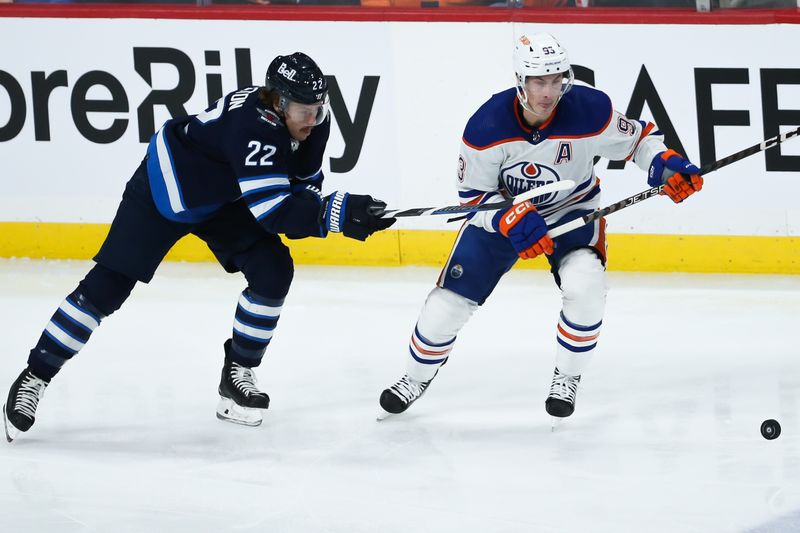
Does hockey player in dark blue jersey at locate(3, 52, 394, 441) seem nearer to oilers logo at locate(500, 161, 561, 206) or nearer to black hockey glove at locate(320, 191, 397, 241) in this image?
black hockey glove at locate(320, 191, 397, 241)

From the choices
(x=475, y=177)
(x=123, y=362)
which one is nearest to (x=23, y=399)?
(x=123, y=362)

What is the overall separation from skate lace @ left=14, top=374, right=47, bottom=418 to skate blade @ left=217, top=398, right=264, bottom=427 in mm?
497

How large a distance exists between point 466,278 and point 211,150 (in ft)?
2.50

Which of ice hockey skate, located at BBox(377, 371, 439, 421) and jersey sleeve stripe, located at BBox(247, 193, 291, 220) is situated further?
ice hockey skate, located at BBox(377, 371, 439, 421)

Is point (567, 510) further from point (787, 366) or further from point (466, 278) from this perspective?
point (787, 366)

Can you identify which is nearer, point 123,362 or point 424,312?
point 424,312

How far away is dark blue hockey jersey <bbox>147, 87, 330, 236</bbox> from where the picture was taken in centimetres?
330

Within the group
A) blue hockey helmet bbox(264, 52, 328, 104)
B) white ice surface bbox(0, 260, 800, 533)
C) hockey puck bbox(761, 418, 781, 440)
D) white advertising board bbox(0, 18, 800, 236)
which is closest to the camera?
white ice surface bbox(0, 260, 800, 533)

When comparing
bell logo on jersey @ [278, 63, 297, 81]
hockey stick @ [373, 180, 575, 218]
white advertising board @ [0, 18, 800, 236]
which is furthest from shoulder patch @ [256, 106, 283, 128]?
white advertising board @ [0, 18, 800, 236]

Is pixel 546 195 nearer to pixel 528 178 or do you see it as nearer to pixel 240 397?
pixel 528 178

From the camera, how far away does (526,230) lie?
3348mm

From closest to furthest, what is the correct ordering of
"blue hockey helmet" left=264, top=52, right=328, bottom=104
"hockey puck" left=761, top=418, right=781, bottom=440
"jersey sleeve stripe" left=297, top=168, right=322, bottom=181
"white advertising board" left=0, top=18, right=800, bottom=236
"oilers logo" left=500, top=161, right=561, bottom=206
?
"blue hockey helmet" left=264, top=52, right=328, bottom=104 < "hockey puck" left=761, top=418, right=781, bottom=440 < "oilers logo" left=500, top=161, right=561, bottom=206 < "jersey sleeve stripe" left=297, top=168, right=322, bottom=181 < "white advertising board" left=0, top=18, right=800, bottom=236

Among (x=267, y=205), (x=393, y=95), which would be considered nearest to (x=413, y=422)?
(x=267, y=205)

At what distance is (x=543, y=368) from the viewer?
416 centimetres
